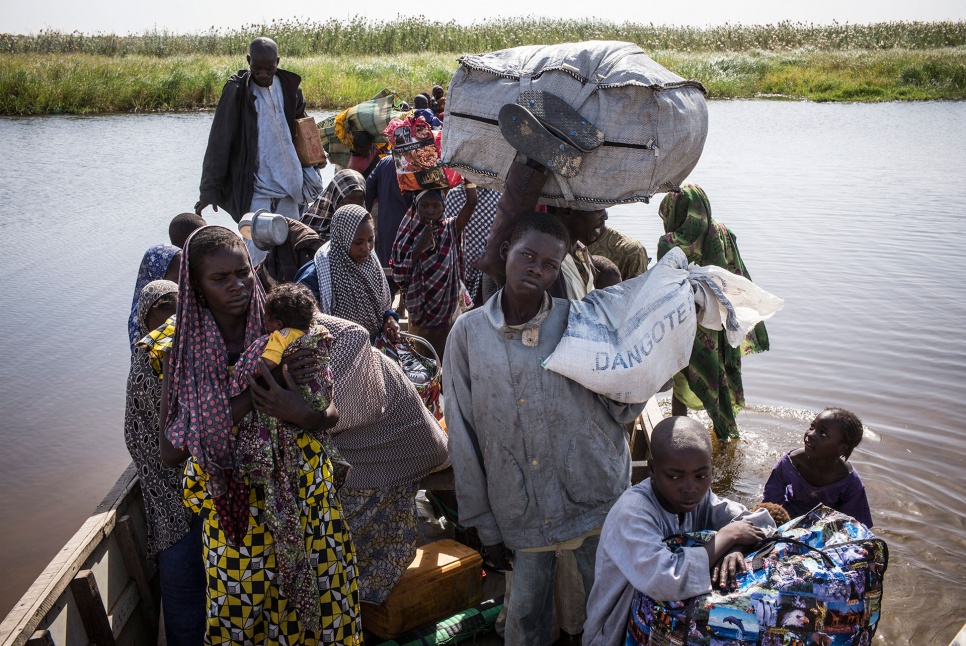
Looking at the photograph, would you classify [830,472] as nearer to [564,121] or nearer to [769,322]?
[564,121]

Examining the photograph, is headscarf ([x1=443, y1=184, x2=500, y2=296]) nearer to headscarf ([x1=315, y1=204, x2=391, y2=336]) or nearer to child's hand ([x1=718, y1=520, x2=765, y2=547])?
headscarf ([x1=315, y1=204, x2=391, y2=336])

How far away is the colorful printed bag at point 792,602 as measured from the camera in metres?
2.04

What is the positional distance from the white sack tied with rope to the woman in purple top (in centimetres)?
82

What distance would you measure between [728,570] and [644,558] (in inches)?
8.7

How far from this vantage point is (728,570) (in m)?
2.08

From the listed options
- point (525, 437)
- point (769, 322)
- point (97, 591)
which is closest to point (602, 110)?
point (525, 437)

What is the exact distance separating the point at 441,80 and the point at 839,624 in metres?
22.7

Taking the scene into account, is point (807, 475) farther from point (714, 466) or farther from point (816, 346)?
point (816, 346)

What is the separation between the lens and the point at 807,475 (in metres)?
3.17

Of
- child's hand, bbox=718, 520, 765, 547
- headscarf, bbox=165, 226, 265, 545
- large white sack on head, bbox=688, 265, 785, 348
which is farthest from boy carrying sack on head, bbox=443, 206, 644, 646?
headscarf, bbox=165, 226, 265, 545

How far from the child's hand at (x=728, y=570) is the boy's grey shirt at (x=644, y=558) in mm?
32

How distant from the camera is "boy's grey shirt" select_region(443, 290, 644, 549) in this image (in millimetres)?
2543

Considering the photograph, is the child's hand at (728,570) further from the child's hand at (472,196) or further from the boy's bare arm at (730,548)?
the child's hand at (472,196)

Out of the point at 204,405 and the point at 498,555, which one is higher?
the point at 204,405
